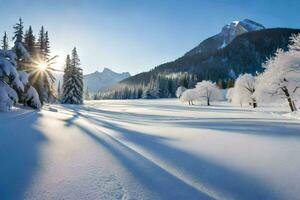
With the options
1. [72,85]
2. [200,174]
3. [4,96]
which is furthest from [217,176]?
[72,85]

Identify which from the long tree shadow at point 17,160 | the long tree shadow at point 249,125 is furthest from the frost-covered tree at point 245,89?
the long tree shadow at point 17,160

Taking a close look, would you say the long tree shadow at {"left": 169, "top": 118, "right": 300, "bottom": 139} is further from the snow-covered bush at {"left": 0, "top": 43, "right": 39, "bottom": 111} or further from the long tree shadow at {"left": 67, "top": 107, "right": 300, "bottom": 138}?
the snow-covered bush at {"left": 0, "top": 43, "right": 39, "bottom": 111}

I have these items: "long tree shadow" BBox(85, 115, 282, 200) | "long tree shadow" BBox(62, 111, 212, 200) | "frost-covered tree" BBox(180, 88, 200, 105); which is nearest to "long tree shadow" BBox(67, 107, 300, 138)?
"long tree shadow" BBox(85, 115, 282, 200)

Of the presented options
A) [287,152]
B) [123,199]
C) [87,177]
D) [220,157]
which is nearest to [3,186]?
[87,177]

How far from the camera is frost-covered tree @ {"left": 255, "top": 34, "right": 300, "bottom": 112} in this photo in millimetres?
28875

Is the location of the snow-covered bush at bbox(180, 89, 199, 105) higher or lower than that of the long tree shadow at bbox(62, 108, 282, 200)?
higher

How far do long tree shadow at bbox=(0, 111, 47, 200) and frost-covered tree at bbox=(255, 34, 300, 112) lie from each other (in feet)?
88.6

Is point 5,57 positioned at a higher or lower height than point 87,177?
higher

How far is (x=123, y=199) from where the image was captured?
4.75m

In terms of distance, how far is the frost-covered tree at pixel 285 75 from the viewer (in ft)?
94.7

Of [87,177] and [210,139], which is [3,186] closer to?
[87,177]

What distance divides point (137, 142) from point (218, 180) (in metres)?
4.61

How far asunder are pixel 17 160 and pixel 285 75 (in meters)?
29.5

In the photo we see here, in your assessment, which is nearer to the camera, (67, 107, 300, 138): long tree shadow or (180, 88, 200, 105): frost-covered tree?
(67, 107, 300, 138): long tree shadow
